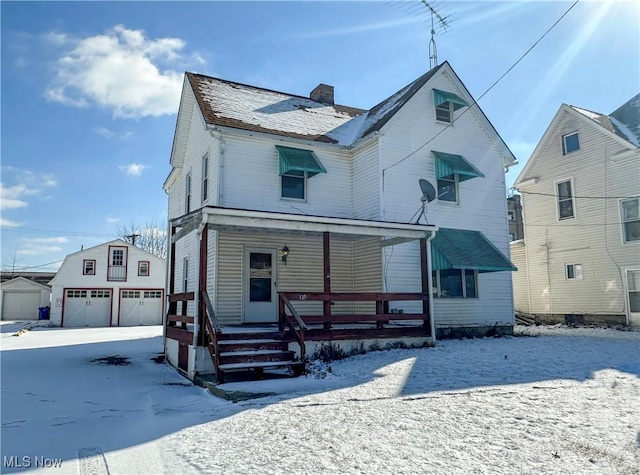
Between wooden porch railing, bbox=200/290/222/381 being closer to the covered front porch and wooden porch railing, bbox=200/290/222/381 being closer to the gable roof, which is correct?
the covered front porch

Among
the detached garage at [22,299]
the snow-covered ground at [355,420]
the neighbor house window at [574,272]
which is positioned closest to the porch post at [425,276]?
the snow-covered ground at [355,420]

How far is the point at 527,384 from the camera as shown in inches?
296

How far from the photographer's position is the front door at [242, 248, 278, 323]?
13.0m

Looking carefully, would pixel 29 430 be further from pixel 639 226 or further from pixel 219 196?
pixel 639 226

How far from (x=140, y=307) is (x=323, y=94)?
21264 mm

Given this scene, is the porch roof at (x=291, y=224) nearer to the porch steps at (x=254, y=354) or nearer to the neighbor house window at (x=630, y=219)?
the porch steps at (x=254, y=354)

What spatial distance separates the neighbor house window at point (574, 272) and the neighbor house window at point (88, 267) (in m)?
27.8

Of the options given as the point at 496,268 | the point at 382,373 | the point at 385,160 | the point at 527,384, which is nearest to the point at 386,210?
the point at 385,160

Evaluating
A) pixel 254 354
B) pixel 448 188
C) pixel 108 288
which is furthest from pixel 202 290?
pixel 108 288

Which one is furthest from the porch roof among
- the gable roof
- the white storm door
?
the white storm door

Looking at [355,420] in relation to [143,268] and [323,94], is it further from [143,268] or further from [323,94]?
[143,268]

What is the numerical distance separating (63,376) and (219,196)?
5418mm

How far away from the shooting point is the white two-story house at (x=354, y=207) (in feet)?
40.5

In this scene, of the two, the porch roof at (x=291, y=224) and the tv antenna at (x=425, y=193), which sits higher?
the tv antenna at (x=425, y=193)
